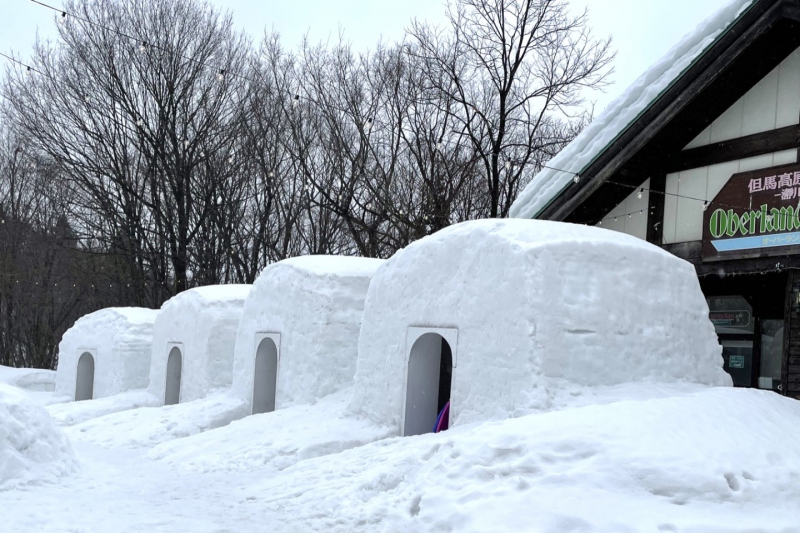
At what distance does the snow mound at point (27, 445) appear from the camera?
8047 millimetres

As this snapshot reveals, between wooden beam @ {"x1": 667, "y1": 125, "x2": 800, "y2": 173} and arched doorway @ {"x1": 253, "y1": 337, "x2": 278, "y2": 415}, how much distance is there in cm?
743

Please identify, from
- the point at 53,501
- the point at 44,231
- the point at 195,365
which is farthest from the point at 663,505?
the point at 44,231

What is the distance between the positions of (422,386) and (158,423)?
545 centimetres

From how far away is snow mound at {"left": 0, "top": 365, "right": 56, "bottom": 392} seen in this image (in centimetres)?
2495

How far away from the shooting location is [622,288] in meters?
8.73

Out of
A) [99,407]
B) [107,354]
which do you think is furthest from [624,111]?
[107,354]

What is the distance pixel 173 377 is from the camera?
1770cm

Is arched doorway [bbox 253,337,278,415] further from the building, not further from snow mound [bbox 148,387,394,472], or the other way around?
the building

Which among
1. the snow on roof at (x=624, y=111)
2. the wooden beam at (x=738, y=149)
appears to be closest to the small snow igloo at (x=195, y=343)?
the snow on roof at (x=624, y=111)

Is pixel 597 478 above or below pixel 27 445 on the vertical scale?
above

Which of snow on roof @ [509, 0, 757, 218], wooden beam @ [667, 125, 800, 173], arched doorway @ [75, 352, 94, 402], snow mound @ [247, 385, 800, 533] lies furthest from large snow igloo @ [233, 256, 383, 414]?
arched doorway @ [75, 352, 94, 402]

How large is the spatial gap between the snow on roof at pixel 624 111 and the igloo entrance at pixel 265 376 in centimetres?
508

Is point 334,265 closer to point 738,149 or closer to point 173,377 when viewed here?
point 173,377

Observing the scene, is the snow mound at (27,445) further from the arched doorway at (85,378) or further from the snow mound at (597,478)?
the arched doorway at (85,378)
